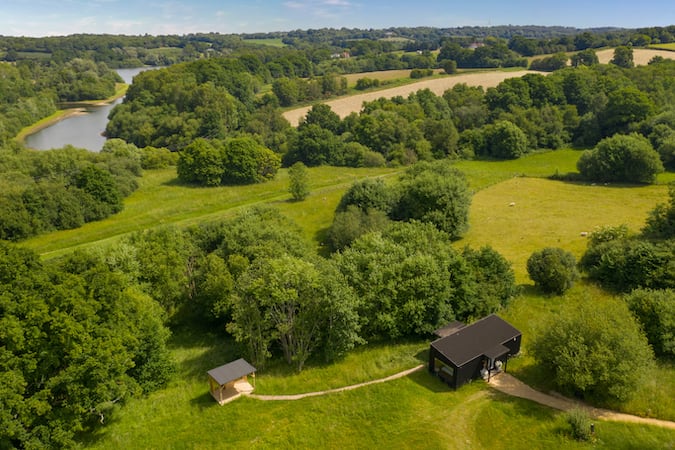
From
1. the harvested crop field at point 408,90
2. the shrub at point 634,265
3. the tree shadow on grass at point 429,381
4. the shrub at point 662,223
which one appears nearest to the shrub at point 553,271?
the shrub at point 634,265

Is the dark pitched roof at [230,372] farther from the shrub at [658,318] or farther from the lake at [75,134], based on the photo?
the lake at [75,134]

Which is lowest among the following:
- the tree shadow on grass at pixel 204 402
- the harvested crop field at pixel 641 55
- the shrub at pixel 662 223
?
the tree shadow on grass at pixel 204 402

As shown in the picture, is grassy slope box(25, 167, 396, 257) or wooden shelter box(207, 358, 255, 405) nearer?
wooden shelter box(207, 358, 255, 405)

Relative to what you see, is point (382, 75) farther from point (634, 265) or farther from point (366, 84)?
point (634, 265)

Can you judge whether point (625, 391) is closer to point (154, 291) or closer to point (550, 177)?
point (154, 291)

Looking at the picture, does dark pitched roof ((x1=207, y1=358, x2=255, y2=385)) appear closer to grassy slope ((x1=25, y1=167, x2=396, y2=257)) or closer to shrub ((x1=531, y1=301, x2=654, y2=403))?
shrub ((x1=531, y1=301, x2=654, y2=403))

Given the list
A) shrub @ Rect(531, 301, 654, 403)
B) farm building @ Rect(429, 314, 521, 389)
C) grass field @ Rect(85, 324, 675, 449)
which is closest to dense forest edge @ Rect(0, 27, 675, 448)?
shrub @ Rect(531, 301, 654, 403)

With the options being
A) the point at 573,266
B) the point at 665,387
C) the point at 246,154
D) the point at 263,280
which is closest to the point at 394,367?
the point at 263,280
